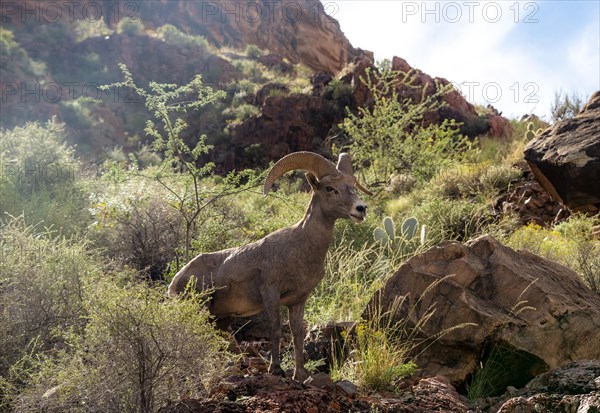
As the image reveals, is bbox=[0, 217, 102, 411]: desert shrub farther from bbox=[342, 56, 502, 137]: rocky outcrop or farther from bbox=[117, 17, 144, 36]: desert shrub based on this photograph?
bbox=[117, 17, 144, 36]: desert shrub

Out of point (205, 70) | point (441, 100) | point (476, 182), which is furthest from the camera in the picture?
point (205, 70)

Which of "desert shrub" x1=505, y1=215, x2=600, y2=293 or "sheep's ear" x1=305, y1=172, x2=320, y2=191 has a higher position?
"sheep's ear" x1=305, y1=172, x2=320, y2=191

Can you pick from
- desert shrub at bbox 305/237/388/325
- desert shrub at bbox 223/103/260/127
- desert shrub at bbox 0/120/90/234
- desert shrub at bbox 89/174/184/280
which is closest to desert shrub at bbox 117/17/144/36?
desert shrub at bbox 223/103/260/127

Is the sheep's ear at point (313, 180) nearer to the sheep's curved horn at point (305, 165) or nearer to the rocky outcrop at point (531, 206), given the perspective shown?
the sheep's curved horn at point (305, 165)

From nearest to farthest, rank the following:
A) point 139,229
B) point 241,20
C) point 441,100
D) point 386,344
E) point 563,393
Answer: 1. point 563,393
2. point 386,344
3. point 139,229
4. point 441,100
5. point 241,20

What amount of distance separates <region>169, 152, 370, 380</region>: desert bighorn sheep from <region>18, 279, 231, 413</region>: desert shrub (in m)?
0.79

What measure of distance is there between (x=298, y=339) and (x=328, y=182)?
1.28 m

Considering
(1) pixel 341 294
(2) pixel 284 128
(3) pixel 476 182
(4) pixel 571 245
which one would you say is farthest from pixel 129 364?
(2) pixel 284 128

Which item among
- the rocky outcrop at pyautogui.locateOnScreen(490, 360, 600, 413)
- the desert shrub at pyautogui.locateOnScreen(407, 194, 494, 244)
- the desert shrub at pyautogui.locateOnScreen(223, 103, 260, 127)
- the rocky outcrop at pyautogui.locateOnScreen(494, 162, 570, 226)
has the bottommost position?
the rocky outcrop at pyautogui.locateOnScreen(490, 360, 600, 413)

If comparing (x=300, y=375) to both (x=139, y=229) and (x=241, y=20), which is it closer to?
(x=139, y=229)

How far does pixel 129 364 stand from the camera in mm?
4359

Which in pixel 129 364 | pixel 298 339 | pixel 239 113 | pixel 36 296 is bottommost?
pixel 36 296

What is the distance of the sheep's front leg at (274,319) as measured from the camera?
514 cm

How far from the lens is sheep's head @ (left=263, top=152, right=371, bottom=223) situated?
510 centimetres
